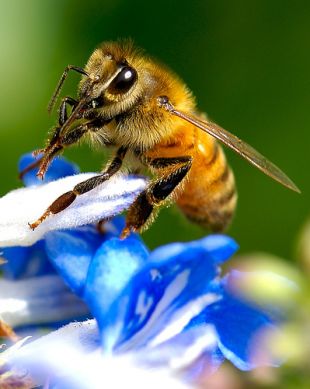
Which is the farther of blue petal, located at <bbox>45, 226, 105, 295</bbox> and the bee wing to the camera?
the bee wing

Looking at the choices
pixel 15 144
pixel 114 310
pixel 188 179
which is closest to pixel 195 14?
pixel 15 144

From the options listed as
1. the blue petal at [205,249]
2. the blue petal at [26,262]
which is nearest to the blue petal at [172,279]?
the blue petal at [205,249]

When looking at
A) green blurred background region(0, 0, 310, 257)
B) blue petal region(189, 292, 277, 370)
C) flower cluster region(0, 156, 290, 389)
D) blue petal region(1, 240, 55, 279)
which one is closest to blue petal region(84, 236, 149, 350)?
flower cluster region(0, 156, 290, 389)

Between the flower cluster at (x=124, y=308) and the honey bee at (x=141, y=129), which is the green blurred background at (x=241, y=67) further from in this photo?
the flower cluster at (x=124, y=308)

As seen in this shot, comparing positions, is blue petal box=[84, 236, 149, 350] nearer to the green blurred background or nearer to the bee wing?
the bee wing

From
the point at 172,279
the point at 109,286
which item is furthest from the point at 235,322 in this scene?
the point at 109,286

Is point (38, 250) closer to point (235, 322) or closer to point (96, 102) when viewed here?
point (96, 102)

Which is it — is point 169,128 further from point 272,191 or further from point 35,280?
point 272,191

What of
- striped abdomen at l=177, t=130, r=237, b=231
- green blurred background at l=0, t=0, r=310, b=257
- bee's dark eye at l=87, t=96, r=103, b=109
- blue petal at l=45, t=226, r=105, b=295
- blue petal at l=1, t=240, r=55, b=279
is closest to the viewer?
blue petal at l=45, t=226, r=105, b=295
